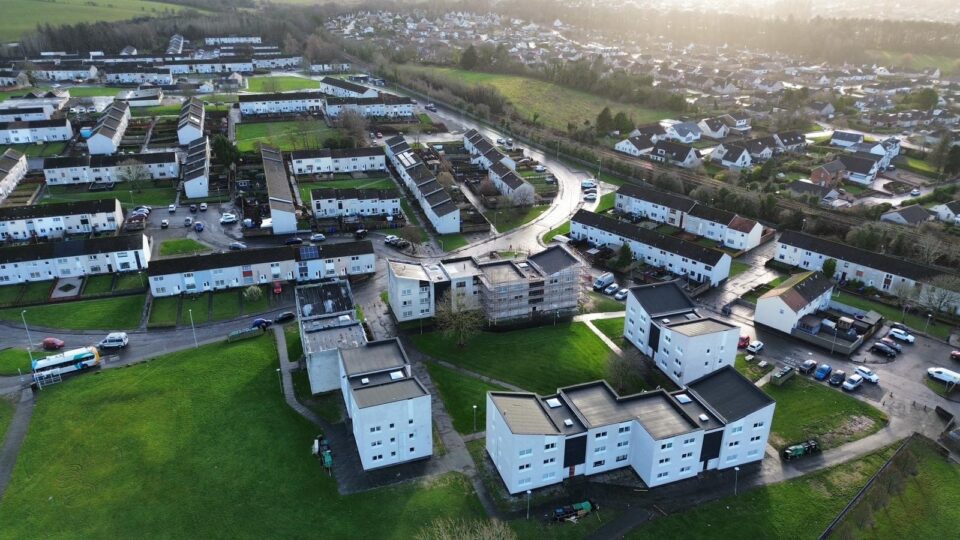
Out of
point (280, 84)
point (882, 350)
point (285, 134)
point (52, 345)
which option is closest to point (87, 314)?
point (52, 345)

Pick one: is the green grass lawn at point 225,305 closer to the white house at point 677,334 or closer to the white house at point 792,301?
the white house at point 677,334

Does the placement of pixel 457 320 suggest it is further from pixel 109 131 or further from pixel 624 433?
pixel 109 131

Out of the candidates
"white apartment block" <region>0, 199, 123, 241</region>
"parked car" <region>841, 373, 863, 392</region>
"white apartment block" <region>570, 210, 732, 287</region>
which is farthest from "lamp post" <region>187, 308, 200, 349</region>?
"parked car" <region>841, 373, 863, 392</region>

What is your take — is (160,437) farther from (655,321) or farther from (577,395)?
(655,321)

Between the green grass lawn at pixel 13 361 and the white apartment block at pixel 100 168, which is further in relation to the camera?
the white apartment block at pixel 100 168

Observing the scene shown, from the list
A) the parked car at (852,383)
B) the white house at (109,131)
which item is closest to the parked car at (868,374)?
the parked car at (852,383)

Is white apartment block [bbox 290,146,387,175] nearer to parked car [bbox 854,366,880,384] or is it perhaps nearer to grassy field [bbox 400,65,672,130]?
grassy field [bbox 400,65,672,130]

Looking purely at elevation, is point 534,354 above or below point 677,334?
below
